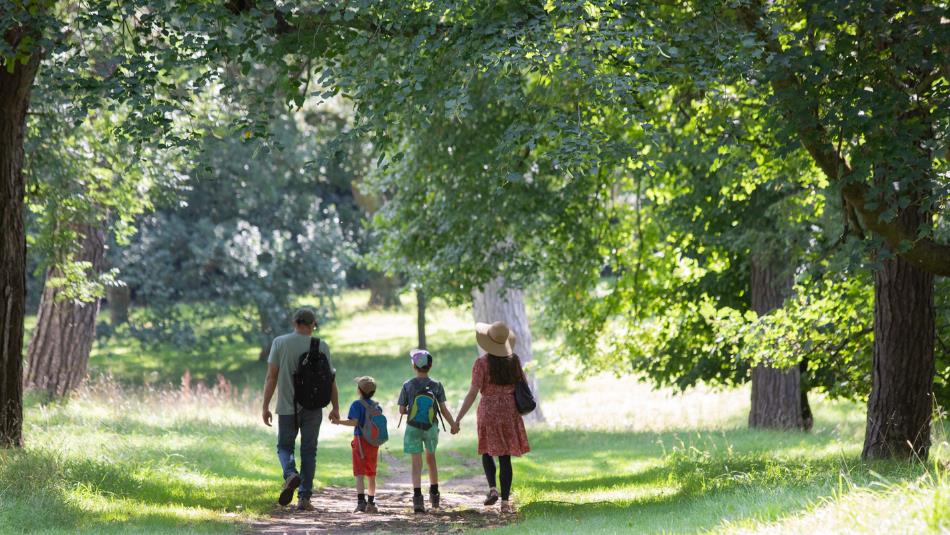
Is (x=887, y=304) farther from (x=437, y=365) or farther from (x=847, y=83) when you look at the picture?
(x=437, y=365)

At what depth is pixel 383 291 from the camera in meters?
47.7

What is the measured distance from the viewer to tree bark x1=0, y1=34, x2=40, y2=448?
11539mm

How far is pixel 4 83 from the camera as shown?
11.6 meters

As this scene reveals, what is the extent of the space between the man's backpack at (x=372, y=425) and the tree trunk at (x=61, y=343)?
10.7 m

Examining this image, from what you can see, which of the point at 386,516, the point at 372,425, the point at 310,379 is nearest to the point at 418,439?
the point at 372,425

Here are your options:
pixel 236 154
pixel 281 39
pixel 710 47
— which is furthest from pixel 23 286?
pixel 236 154

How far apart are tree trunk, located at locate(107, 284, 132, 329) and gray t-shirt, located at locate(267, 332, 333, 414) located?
25100 millimetres

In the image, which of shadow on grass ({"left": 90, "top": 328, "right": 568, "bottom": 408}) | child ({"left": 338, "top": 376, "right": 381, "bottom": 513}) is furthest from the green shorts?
shadow on grass ({"left": 90, "top": 328, "right": 568, "bottom": 408})

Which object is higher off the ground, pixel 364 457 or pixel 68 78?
pixel 68 78

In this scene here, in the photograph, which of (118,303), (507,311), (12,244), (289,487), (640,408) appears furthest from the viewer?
(118,303)

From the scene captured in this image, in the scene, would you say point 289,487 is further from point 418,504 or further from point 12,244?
point 12,244

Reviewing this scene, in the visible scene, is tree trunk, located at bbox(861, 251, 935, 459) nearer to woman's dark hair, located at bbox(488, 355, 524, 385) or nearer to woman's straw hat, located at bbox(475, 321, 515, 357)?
woman's dark hair, located at bbox(488, 355, 524, 385)

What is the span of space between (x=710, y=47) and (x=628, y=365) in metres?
10.8

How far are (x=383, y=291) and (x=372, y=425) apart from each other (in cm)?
3704
